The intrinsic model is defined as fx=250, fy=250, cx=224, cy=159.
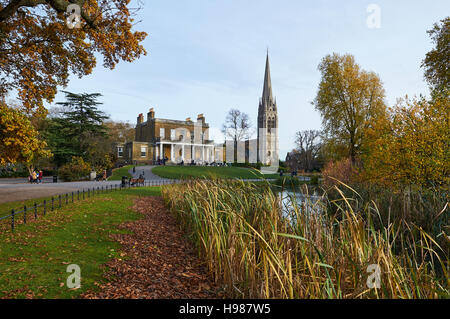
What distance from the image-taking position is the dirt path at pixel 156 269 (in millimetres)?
3977

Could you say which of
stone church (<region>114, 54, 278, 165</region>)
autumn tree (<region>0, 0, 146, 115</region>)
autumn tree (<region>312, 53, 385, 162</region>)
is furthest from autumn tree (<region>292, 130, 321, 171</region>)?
autumn tree (<region>0, 0, 146, 115</region>)

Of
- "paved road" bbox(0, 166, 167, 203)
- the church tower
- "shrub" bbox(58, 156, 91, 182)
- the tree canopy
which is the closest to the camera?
"paved road" bbox(0, 166, 167, 203)

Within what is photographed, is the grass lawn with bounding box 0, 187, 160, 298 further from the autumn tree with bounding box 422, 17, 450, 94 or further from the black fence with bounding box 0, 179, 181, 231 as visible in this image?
the autumn tree with bounding box 422, 17, 450, 94

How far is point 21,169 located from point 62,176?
1452 cm

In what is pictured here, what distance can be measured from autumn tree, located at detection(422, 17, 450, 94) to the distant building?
39328 mm

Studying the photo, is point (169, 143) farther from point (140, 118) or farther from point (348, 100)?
point (348, 100)

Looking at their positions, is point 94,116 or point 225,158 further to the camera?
point 225,158

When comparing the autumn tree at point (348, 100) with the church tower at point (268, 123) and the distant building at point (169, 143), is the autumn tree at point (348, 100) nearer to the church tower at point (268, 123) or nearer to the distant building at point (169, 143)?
the distant building at point (169, 143)

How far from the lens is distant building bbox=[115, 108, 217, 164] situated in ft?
158

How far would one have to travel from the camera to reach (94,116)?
113ft

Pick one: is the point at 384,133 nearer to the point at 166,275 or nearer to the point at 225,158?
the point at 166,275
